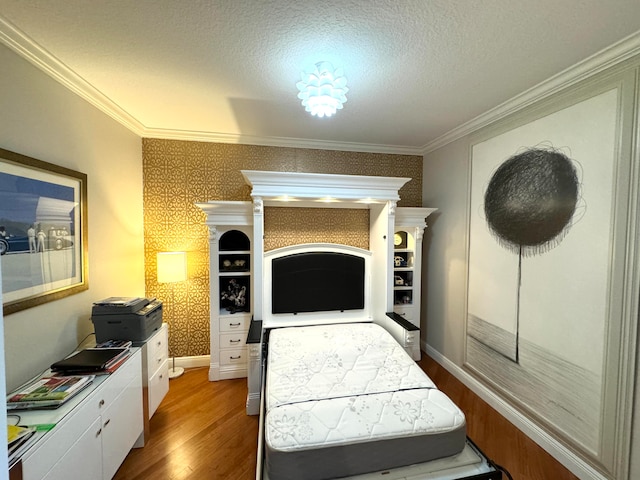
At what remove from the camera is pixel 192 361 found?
2.89m

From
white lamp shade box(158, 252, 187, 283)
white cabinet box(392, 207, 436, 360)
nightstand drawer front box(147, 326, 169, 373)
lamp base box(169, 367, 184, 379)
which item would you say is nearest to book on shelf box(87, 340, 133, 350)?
nightstand drawer front box(147, 326, 169, 373)

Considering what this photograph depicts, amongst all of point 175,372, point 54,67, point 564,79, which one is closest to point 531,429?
point 564,79

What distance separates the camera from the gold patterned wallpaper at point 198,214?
2.77 m

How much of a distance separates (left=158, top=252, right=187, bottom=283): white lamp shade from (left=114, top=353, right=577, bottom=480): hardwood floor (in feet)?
3.50

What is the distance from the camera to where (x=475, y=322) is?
98.2 inches

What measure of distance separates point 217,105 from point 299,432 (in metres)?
2.36

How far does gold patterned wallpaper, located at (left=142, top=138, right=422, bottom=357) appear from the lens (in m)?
2.77

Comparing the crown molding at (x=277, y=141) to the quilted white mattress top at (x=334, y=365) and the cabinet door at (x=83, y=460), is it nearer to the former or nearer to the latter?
the quilted white mattress top at (x=334, y=365)

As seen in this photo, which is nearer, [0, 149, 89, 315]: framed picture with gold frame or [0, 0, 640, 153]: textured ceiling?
[0, 0, 640, 153]: textured ceiling

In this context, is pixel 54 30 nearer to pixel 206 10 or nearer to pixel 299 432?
pixel 206 10

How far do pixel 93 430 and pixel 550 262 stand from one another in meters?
2.99

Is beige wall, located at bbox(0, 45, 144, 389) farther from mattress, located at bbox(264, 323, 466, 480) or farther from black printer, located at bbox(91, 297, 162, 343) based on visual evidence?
mattress, located at bbox(264, 323, 466, 480)

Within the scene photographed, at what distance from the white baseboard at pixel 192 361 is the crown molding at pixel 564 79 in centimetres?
358

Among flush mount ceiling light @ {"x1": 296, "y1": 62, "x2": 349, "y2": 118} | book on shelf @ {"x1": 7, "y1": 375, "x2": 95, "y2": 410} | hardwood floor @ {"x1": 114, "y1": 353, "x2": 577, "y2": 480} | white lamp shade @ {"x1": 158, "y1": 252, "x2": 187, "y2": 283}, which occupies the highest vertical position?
flush mount ceiling light @ {"x1": 296, "y1": 62, "x2": 349, "y2": 118}
